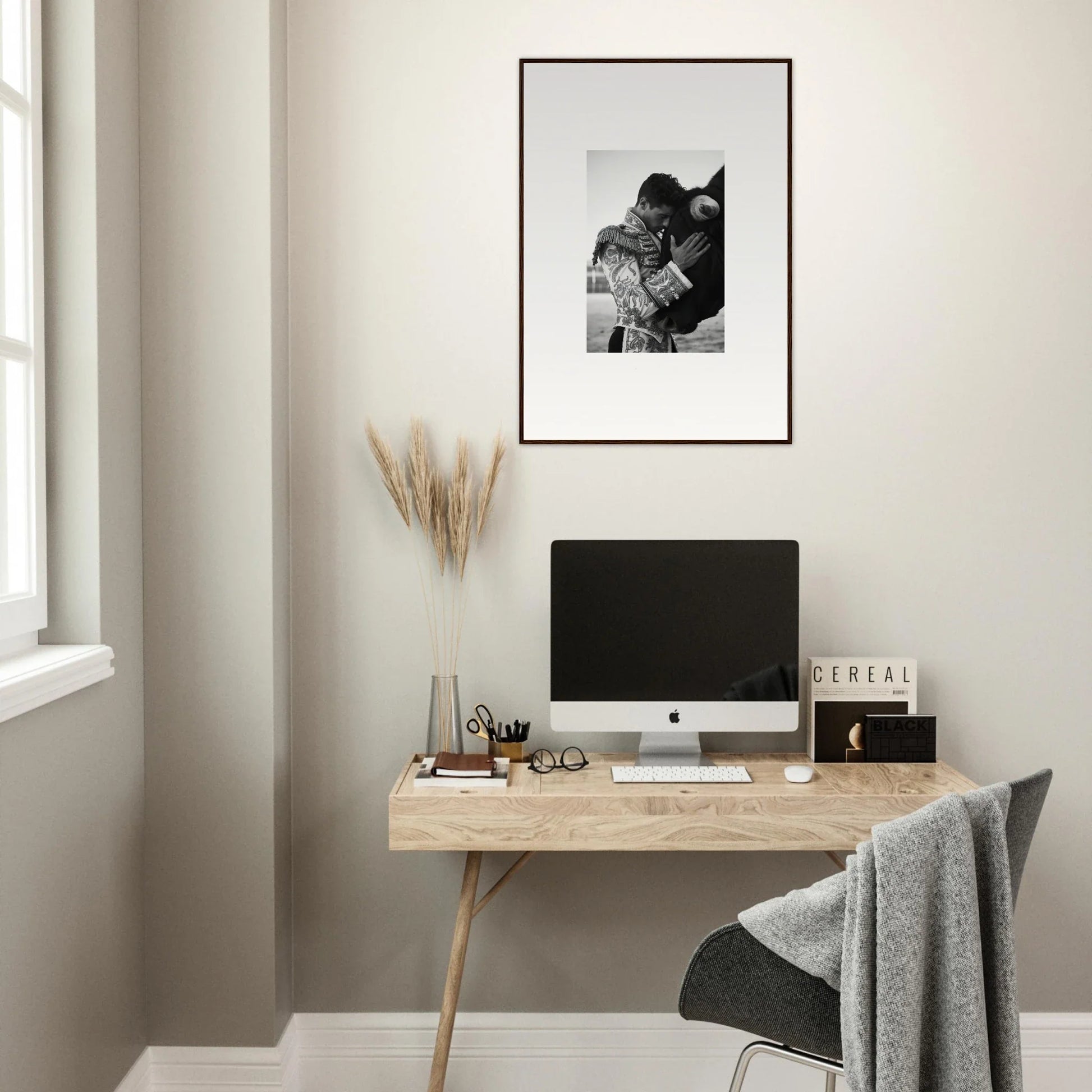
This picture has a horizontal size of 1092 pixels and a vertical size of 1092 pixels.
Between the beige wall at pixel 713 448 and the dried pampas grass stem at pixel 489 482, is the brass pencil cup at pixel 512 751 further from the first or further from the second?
the dried pampas grass stem at pixel 489 482

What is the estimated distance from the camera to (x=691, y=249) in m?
2.28

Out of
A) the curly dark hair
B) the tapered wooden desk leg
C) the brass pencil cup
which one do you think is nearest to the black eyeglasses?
the brass pencil cup

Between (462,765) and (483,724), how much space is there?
0.21m

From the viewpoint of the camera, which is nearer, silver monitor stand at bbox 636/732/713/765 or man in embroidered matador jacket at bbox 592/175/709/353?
silver monitor stand at bbox 636/732/713/765

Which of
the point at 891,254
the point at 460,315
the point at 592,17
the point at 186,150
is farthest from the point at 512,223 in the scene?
the point at 891,254

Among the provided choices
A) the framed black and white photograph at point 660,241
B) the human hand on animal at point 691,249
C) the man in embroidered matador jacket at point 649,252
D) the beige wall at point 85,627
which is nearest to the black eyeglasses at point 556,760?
the framed black and white photograph at point 660,241

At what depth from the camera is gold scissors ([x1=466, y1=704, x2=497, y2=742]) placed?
2.18 meters

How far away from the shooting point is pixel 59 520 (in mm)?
1880

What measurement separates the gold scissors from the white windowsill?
778 millimetres

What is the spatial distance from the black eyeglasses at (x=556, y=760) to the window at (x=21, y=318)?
3.42 feet

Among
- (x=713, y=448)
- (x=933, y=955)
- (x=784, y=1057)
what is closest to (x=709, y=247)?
(x=713, y=448)

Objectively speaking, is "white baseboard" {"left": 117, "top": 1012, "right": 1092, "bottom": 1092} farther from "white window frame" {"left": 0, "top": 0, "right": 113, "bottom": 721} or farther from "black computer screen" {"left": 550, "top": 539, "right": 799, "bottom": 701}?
"white window frame" {"left": 0, "top": 0, "right": 113, "bottom": 721}

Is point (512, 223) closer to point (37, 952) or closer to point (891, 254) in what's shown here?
point (891, 254)

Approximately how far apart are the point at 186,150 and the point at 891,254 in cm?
160
